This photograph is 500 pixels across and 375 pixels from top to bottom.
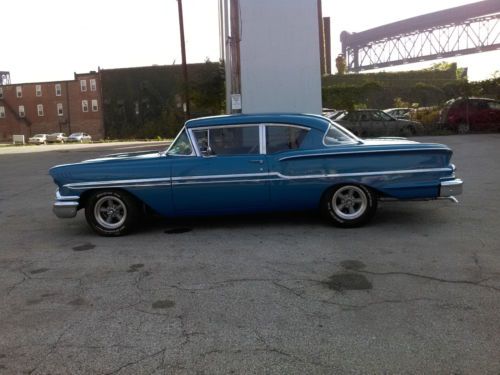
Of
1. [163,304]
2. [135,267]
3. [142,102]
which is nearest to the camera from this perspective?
[163,304]

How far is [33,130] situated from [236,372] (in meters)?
72.0

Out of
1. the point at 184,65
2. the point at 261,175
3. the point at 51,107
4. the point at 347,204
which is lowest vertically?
the point at 347,204

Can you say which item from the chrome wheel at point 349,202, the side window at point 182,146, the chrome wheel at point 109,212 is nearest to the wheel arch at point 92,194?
the chrome wheel at point 109,212

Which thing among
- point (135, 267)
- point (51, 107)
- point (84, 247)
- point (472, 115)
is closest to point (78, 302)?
point (135, 267)

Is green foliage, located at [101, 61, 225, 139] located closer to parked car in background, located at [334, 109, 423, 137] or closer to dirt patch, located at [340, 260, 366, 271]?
parked car in background, located at [334, 109, 423, 137]

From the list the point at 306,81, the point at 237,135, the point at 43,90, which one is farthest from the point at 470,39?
the point at 237,135

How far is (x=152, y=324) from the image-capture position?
3887 mm

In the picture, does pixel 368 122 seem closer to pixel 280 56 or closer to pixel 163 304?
pixel 280 56

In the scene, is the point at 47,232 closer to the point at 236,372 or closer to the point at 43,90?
the point at 236,372

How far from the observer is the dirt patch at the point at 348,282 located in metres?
4.50

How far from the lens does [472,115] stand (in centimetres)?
2259

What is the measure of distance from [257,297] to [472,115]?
2095 centimetres

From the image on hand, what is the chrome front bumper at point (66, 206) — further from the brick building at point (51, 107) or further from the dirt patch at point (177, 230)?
the brick building at point (51, 107)

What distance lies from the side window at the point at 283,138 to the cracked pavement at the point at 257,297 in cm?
102
